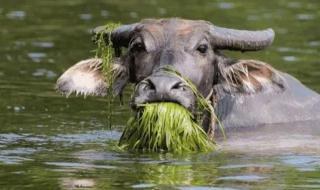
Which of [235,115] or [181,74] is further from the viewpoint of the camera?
[235,115]

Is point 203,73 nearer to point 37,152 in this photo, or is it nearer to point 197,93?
point 197,93

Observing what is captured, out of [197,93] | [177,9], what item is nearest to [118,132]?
[197,93]

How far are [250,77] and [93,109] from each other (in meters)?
4.12

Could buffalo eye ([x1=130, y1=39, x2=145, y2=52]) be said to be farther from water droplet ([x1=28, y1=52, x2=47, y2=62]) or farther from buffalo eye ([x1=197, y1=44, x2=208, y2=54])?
water droplet ([x1=28, y1=52, x2=47, y2=62])

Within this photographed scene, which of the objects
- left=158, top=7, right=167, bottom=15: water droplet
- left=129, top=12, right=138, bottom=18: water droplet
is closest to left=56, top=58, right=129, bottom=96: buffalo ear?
left=129, top=12, right=138, bottom=18: water droplet

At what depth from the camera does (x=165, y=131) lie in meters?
11.8

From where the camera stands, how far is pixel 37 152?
12.6m

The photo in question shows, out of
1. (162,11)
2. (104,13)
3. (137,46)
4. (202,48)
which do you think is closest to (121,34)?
(137,46)

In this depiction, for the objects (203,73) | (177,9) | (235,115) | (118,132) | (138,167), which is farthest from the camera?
(177,9)

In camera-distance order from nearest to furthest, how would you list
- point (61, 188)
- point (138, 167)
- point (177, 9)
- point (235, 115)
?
point (61, 188), point (138, 167), point (235, 115), point (177, 9)

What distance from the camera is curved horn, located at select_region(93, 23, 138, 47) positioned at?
42.4 feet

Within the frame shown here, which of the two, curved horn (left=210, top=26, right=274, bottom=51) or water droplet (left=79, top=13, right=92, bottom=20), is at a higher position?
water droplet (left=79, top=13, right=92, bottom=20)

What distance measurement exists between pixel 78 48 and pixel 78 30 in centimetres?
232

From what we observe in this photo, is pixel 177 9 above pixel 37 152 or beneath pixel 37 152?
above
